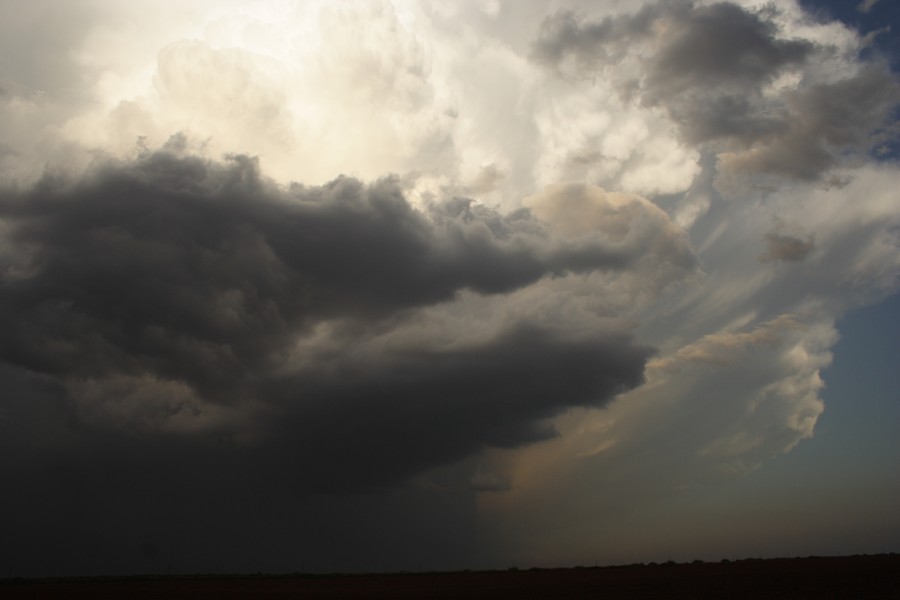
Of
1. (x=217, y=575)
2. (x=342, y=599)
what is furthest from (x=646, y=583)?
(x=217, y=575)

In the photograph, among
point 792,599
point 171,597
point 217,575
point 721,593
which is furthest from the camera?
point 217,575

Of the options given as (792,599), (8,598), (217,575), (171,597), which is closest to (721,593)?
(792,599)

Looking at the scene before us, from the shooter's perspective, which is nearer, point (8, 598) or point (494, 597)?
point (494, 597)

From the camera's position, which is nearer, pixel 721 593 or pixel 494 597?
pixel 721 593

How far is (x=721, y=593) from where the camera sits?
220ft

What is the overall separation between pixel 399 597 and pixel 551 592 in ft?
57.3

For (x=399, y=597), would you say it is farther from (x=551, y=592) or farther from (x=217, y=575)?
(x=217, y=575)

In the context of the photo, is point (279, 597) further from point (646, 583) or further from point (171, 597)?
point (646, 583)

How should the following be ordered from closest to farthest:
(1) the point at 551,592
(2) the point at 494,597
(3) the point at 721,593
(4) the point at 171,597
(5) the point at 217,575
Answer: (3) the point at 721,593 < (2) the point at 494,597 < (1) the point at 551,592 < (4) the point at 171,597 < (5) the point at 217,575

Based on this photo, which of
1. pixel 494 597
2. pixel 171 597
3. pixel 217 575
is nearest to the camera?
pixel 494 597

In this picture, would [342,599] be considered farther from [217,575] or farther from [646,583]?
[217,575]

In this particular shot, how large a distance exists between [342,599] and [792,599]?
4570 centimetres

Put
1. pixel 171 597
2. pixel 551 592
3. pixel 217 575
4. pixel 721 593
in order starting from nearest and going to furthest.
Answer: pixel 721 593 < pixel 551 592 < pixel 171 597 < pixel 217 575

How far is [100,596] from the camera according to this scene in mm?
87688
